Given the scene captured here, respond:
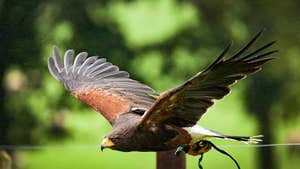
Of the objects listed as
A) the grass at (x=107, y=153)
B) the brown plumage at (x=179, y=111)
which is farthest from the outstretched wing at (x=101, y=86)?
the grass at (x=107, y=153)

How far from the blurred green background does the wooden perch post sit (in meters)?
1.86

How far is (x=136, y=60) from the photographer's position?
3.40 meters

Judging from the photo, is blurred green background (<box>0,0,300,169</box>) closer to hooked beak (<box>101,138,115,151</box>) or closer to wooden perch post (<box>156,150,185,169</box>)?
wooden perch post (<box>156,150,185,169</box>)

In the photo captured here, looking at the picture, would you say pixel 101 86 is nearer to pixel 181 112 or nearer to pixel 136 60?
pixel 181 112

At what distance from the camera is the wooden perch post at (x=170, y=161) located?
141 cm

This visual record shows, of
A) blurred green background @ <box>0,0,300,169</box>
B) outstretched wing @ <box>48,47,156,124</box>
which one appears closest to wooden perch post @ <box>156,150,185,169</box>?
outstretched wing @ <box>48,47,156,124</box>

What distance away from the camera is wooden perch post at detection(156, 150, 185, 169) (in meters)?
1.41

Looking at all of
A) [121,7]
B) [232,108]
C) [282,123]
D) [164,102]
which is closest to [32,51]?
[121,7]

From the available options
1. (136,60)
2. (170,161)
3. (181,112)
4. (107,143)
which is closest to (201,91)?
(181,112)

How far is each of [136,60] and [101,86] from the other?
1.85 metres

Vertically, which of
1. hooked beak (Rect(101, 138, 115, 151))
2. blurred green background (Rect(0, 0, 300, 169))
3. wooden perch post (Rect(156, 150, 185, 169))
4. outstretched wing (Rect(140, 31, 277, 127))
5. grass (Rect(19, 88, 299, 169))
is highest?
blurred green background (Rect(0, 0, 300, 169))

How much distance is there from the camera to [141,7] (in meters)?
3.49

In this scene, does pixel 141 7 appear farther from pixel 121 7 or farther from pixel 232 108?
pixel 232 108

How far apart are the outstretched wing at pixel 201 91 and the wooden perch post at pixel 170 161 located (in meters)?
0.26
